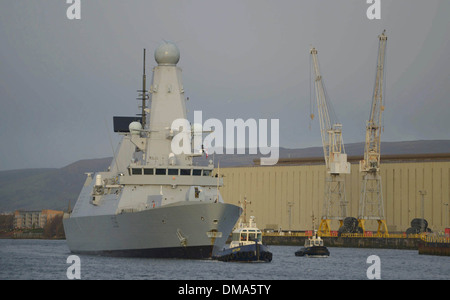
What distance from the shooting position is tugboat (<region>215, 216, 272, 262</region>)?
242 feet

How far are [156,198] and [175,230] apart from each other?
4252 mm

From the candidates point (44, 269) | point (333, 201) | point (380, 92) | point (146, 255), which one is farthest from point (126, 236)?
point (333, 201)

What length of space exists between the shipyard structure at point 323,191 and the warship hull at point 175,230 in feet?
279

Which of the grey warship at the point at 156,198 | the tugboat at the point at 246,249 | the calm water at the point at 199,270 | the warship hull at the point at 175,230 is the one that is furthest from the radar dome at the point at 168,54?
the calm water at the point at 199,270

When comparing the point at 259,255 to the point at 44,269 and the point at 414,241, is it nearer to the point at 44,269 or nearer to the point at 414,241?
the point at 44,269

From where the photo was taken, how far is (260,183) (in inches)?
7338

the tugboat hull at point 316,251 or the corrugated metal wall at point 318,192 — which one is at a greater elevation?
the corrugated metal wall at point 318,192

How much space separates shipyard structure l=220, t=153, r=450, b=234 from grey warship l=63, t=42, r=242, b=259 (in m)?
76.7

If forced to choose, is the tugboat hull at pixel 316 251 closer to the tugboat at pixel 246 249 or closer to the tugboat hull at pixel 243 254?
the tugboat at pixel 246 249

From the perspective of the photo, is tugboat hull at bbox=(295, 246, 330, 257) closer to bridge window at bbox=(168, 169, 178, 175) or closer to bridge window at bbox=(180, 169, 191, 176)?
bridge window at bbox=(180, 169, 191, 176)

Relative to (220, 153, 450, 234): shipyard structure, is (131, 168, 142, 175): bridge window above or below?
above

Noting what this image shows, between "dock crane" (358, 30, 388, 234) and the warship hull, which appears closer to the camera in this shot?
the warship hull

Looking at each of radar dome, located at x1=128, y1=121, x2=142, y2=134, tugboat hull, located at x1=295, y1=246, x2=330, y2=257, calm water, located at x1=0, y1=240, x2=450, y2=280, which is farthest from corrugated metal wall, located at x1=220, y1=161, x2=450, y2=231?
radar dome, located at x1=128, y1=121, x2=142, y2=134

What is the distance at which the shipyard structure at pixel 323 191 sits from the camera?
160000 millimetres
